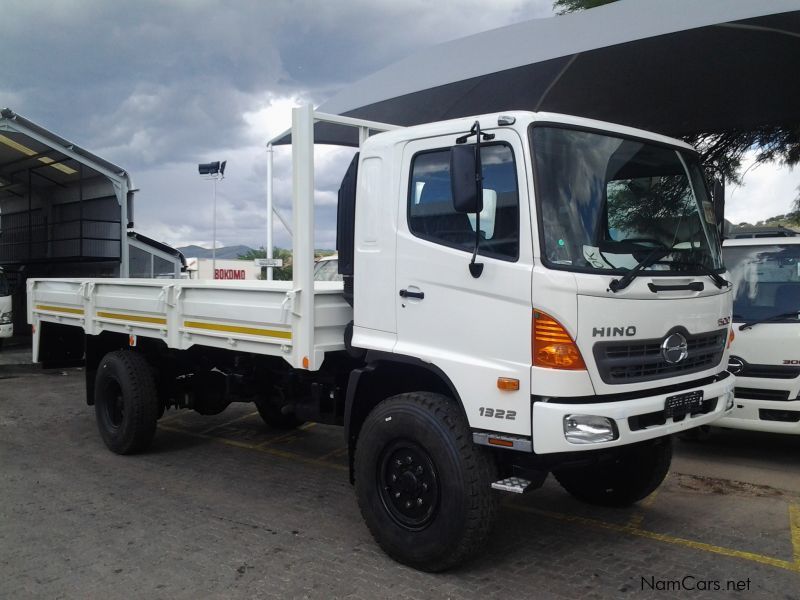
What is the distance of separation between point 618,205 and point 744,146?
369 inches

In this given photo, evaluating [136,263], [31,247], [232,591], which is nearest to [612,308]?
[232,591]

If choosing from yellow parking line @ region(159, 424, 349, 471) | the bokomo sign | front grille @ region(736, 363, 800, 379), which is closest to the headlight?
yellow parking line @ region(159, 424, 349, 471)

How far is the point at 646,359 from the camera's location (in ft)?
12.2

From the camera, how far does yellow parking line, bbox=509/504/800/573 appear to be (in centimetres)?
414

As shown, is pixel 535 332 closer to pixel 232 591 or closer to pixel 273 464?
pixel 232 591

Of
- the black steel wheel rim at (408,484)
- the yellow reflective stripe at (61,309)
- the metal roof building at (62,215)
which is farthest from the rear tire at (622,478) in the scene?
the metal roof building at (62,215)

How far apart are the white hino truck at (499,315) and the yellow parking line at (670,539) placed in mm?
346

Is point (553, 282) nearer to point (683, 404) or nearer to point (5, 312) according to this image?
point (683, 404)

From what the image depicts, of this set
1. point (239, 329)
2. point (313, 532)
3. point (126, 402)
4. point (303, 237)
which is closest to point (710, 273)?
point (303, 237)

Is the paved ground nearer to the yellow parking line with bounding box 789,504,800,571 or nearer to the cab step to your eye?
the yellow parking line with bounding box 789,504,800,571

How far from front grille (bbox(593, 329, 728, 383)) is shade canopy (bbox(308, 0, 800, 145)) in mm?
4606

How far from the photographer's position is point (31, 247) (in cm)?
1727

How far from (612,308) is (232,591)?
2607mm

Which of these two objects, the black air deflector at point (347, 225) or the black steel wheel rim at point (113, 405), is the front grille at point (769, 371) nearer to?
the black air deflector at point (347, 225)
